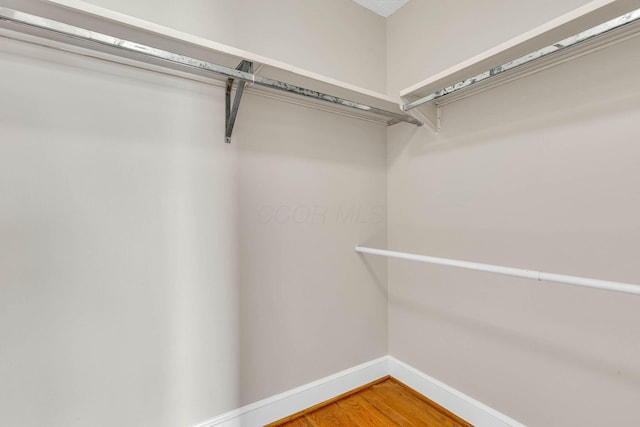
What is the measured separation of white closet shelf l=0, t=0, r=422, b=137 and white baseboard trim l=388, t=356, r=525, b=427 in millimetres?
1690

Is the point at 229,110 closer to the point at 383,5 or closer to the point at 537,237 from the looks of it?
the point at 383,5

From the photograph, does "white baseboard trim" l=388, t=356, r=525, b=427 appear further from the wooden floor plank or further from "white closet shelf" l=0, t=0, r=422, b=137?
"white closet shelf" l=0, t=0, r=422, b=137

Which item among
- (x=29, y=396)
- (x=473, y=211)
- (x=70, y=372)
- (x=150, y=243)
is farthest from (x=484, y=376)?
(x=29, y=396)

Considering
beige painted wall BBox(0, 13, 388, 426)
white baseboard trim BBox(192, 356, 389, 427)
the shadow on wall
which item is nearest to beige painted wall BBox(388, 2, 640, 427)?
the shadow on wall

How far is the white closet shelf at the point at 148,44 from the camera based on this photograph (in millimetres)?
920

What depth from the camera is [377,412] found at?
1623 mm

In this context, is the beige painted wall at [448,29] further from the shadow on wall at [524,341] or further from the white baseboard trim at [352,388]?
the white baseboard trim at [352,388]

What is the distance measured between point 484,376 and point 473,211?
2.90 ft

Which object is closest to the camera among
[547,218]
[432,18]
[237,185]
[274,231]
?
[547,218]

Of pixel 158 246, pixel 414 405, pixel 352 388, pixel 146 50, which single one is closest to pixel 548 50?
pixel 146 50

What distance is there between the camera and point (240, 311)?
1465mm

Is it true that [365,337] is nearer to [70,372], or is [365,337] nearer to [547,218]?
[547,218]

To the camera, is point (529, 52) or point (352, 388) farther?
point (352, 388)

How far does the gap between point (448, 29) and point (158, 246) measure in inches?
78.3
